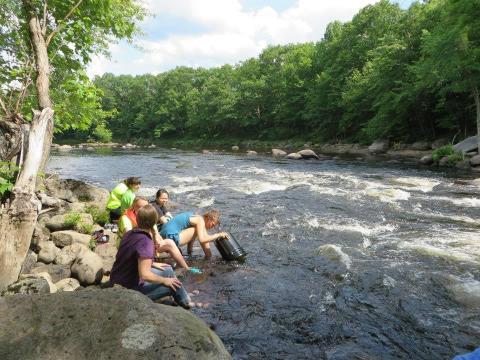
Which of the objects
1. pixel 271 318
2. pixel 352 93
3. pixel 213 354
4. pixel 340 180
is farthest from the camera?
pixel 352 93

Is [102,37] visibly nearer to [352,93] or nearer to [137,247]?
[137,247]

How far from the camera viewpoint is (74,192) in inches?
453

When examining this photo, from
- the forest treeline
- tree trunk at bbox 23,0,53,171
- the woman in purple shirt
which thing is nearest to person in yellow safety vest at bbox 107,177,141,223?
the forest treeline

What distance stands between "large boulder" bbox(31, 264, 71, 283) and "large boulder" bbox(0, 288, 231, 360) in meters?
3.14

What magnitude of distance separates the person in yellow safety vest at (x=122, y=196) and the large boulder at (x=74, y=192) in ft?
7.89

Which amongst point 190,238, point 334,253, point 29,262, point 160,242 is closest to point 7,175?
point 29,262

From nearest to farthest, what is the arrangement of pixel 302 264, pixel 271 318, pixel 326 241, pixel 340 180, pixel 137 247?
pixel 137 247, pixel 271 318, pixel 302 264, pixel 326 241, pixel 340 180

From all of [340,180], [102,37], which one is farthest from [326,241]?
[340,180]

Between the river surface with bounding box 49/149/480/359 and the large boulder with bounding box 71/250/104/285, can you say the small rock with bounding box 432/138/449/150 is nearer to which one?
the river surface with bounding box 49/149/480/359

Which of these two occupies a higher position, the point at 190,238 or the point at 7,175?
the point at 7,175

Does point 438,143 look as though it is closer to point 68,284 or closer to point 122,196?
point 122,196

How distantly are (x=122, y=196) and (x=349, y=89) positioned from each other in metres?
38.0

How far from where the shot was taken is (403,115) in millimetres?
33188

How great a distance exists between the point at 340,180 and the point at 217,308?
12.6m
